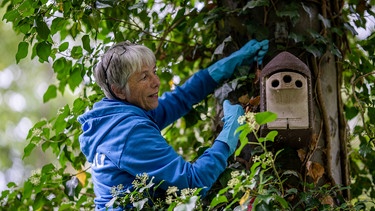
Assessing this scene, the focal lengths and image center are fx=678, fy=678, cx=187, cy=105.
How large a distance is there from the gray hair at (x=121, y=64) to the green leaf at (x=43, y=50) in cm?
19

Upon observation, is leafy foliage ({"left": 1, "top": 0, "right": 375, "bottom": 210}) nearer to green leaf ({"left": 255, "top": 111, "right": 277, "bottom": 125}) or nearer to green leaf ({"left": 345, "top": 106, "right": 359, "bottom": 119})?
green leaf ({"left": 345, "top": 106, "right": 359, "bottom": 119})

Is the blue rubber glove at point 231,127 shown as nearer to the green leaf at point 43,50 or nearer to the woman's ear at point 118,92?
the woman's ear at point 118,92

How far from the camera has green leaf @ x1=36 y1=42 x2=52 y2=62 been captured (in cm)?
242

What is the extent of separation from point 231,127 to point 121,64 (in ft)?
1.51

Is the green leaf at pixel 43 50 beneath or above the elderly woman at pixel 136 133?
above

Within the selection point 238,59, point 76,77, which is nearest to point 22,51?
point 76,77

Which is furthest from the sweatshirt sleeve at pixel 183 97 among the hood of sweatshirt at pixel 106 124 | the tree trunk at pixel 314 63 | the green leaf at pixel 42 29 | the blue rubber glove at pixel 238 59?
the green leaf at pixel 42 29

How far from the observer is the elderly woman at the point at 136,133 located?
7.00ft

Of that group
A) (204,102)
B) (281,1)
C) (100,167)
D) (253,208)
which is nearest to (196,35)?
(204,102)

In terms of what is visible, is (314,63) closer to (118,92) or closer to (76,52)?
(118,92)

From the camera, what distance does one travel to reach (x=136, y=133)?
2178mm

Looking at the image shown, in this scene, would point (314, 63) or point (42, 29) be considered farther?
point (314, 63)

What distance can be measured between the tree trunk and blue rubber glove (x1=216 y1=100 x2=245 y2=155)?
0.21 metres

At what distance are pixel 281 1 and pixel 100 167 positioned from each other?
941 mm
